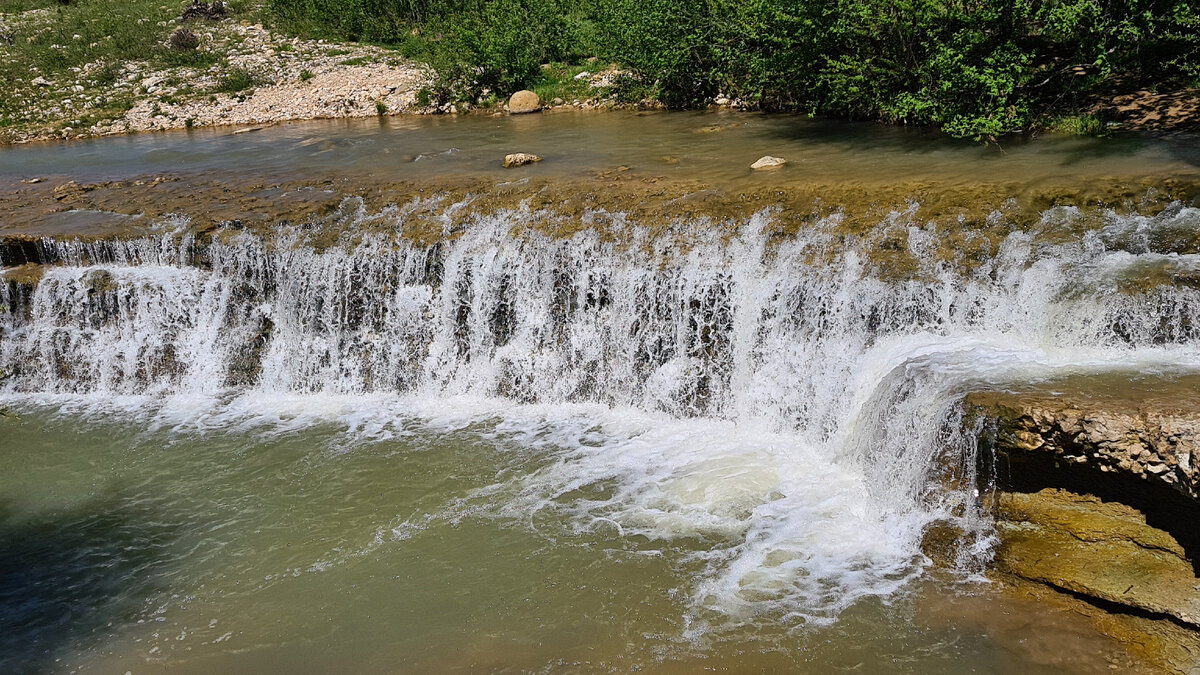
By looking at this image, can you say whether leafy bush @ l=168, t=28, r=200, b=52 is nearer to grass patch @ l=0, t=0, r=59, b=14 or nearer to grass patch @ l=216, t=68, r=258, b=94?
grass patch @ l=216, t=68, r=258, b=94

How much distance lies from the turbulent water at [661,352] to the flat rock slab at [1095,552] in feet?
1.02

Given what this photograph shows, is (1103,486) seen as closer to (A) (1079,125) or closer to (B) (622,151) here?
(A) (1079,125)

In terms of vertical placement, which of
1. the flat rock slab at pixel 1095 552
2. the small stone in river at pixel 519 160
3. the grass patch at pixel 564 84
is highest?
the grass patch at pixel 564 84

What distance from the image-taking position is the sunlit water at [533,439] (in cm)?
574

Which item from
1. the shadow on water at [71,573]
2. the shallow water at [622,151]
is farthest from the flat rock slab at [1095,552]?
the shadow on water at [71,573]

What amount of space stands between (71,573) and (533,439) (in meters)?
4.04

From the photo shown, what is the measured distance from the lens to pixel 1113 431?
550cm

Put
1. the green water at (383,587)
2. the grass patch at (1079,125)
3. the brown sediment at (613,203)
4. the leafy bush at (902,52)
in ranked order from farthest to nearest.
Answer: the grass patch at (1079,125), the leafy bush at (902,52), the brown sediment at (613,203), the green water at (383,587)

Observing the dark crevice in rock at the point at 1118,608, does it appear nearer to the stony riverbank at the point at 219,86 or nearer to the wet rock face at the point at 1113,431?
the wet rock face at the point at 1113,431

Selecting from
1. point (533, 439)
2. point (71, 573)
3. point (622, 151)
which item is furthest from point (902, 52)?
point (71, 573)

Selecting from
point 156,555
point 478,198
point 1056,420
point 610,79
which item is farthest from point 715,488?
point 610,79

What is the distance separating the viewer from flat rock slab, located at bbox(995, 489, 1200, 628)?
5.33m

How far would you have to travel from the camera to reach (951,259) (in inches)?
328

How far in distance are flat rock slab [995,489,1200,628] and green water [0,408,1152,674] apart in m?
0.29
